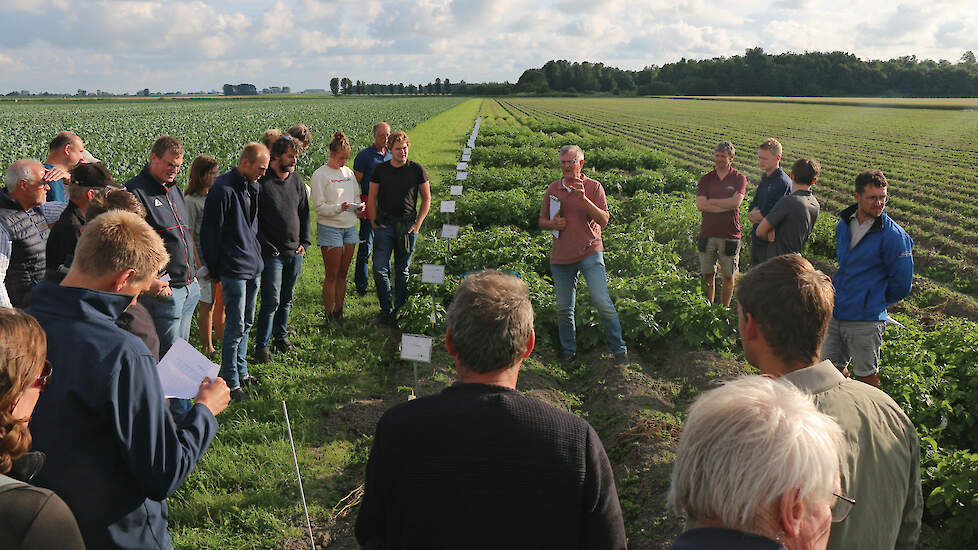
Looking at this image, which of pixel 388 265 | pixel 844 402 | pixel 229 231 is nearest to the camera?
pixel 844 402

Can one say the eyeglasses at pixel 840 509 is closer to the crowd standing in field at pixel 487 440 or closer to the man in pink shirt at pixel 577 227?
the crowd standing in field at pixel 487 440

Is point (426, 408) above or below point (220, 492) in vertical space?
above

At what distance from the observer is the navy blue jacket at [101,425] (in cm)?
207

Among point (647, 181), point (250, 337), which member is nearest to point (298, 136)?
point (250, 337)

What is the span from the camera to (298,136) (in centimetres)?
723

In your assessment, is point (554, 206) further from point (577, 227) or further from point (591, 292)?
point (591, 292)

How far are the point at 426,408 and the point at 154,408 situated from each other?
1.09 meters

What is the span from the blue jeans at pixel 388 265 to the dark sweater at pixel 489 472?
5.23m

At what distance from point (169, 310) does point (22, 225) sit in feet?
3.96

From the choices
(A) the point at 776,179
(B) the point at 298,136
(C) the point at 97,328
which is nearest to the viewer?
(C) the point at 97,328

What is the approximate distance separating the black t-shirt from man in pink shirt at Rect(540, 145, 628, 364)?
5.72 feet

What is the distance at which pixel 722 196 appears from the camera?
6.78 m

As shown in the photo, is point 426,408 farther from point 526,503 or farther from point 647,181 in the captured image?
point 647,181

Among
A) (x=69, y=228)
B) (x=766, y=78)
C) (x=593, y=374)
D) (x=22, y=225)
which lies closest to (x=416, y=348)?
(x=593, y=374)
